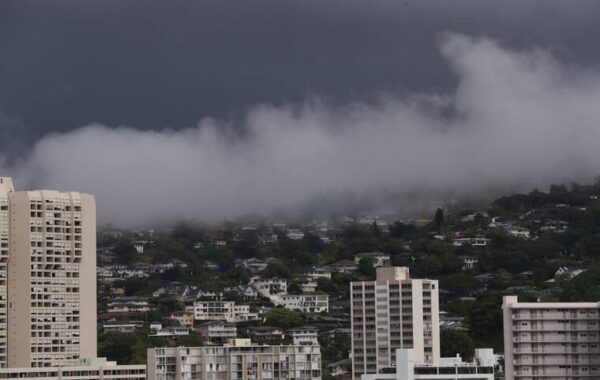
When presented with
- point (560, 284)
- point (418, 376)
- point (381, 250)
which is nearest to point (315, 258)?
point (381, 250)

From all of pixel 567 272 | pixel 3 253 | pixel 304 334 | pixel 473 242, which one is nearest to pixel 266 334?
pixel 304 334

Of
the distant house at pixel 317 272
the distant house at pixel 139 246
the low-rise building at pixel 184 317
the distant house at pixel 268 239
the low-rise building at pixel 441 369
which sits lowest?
the low-rise building at pixel 441 369

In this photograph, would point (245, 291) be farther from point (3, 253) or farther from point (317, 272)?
point (3, 253)

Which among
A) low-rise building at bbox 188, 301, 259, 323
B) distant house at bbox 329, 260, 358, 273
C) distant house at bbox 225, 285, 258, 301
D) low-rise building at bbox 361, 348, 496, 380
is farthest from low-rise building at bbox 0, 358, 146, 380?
distant house at bbox 329, 260, 358, 273

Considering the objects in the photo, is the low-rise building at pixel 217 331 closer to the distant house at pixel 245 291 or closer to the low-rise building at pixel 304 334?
the low-rise building at pixel 304 334

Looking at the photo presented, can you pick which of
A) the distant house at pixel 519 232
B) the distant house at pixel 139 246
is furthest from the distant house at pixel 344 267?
the distant house at pixel 139 246

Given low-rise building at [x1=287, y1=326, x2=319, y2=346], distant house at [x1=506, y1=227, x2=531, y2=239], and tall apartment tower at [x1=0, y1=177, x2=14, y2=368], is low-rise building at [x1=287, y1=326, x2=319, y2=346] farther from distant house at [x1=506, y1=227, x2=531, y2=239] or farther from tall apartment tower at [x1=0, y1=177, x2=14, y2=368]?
distant house at [x1=506, y1=227, x2=531, y2=239]
